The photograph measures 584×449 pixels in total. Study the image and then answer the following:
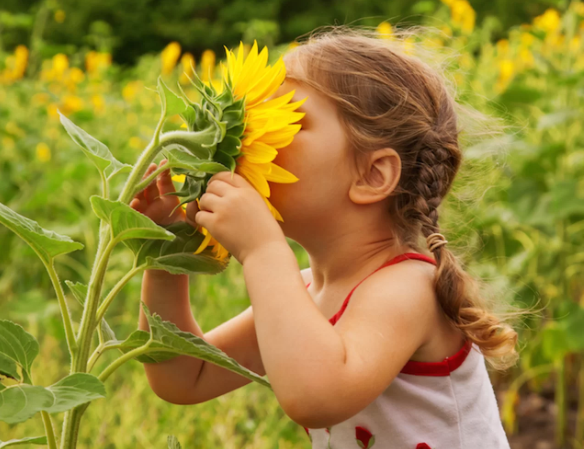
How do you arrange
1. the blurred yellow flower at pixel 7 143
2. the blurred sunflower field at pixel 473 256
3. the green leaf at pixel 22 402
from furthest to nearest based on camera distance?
the blurred yellow flower at pixel 7 143, the blurred sunflower field at pixel 473 256, the green leaf at pixel 22 402

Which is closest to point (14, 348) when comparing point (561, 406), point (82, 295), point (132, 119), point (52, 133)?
point (82, 295)

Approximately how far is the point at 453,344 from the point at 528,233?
50.0 inches

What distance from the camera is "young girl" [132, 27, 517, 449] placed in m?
0.86

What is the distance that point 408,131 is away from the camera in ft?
3.44

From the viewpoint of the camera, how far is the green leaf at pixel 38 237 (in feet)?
2.19

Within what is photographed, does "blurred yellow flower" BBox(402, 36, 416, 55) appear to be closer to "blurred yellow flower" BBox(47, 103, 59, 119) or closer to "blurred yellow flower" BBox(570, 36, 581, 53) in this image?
"blurred yellow flower" BBox(570, 36, 581, 53)

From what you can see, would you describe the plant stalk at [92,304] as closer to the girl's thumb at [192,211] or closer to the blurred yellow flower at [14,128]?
the girl's thumb at [192,211]

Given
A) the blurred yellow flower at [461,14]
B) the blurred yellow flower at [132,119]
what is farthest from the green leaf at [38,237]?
the blurred yellow flower at [461,14]

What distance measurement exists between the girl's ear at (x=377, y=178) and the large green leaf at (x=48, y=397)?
465 mm

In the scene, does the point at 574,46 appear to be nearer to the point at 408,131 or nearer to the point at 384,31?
the point at 384,31

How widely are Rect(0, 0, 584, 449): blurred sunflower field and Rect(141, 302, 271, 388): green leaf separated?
67 centimetres

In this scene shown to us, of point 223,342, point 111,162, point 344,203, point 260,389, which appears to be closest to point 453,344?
point 344,203

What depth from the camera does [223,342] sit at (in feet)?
3.88

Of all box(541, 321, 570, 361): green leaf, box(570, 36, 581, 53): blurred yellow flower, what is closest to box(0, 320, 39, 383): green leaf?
box(541, 321, 570, 361): green leaf
